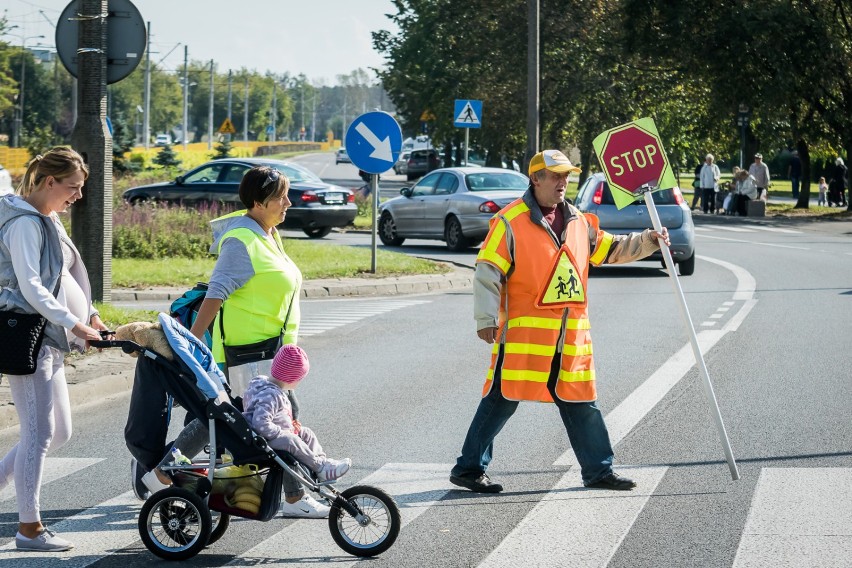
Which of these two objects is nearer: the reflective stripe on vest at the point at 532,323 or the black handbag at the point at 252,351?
the black handbag at the point at 252,351

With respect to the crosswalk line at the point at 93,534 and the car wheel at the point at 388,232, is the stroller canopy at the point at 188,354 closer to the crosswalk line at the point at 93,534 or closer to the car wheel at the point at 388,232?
the crosswalk line at the point at 93,534

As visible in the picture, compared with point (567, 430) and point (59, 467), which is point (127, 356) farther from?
point (567, 430)

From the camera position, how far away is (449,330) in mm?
13977

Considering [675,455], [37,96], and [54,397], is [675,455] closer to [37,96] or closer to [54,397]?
[54,397]

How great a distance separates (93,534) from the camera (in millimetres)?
6023

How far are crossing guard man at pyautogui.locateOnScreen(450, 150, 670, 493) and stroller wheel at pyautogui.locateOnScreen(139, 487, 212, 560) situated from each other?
1.63m

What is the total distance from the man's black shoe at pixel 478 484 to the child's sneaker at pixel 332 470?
1282mm

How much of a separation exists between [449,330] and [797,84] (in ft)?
94.1

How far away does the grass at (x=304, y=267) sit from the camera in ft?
59.0

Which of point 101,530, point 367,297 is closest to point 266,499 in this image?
point 101,530

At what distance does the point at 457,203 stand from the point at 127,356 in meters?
14.5

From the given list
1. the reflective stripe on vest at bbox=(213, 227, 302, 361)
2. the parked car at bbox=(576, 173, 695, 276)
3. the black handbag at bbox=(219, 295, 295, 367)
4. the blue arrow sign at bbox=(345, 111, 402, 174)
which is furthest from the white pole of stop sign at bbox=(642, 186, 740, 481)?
the parked car at bbox=(576, 173, 695, 276)

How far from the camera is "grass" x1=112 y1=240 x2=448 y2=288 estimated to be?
18.0 m

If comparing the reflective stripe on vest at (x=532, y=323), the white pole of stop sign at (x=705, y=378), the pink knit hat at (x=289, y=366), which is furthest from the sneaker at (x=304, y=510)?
the white pole of stop sign at (x=705, y=378)
